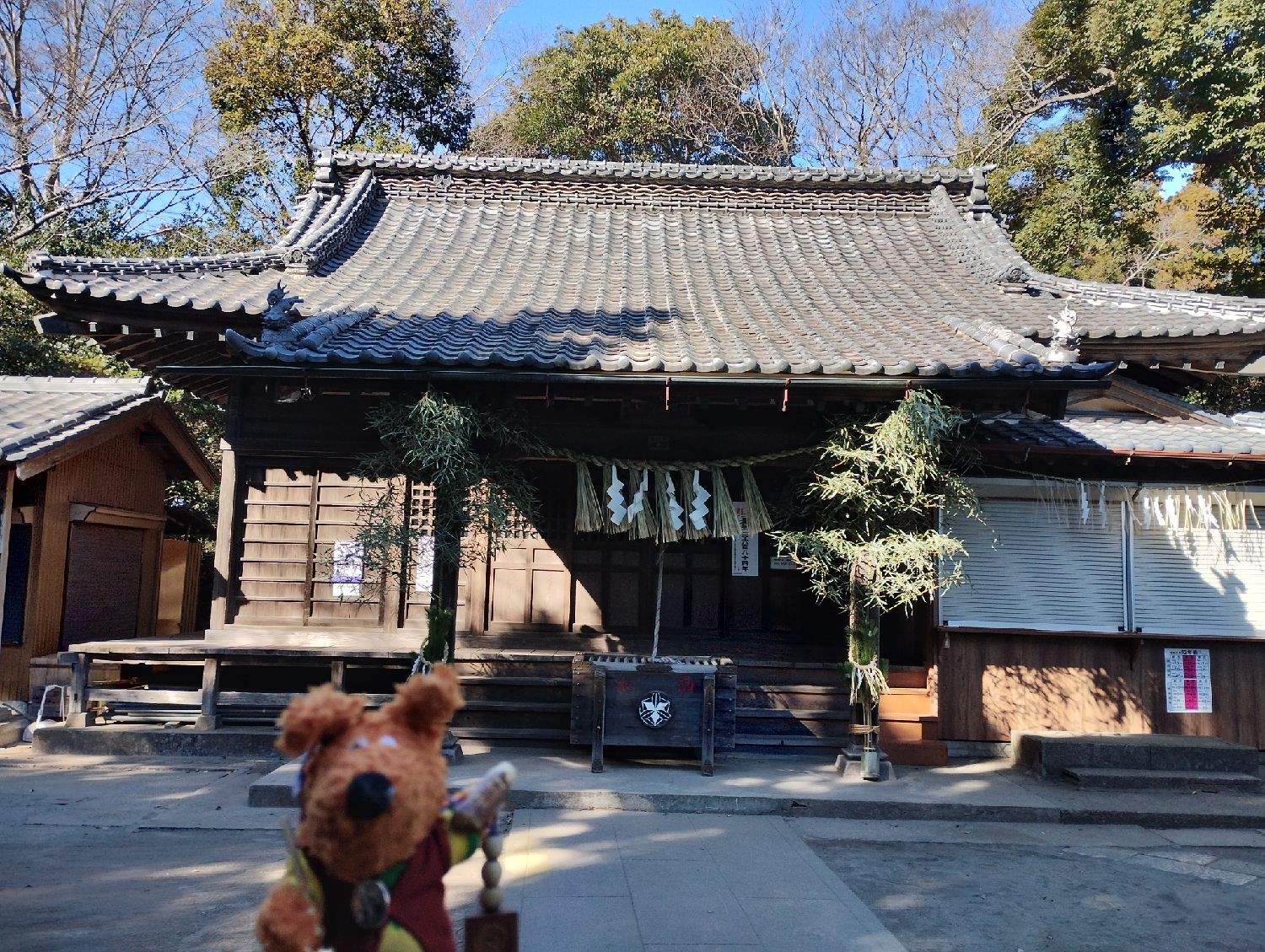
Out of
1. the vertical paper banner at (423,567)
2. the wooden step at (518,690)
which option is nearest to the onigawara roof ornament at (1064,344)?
the wooden step at (518,690)

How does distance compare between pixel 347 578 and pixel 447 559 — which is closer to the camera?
pixel 447 559

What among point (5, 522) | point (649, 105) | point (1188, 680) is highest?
point (649, 105)

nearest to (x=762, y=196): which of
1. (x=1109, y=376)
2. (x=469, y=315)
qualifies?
(x=469, y=315)

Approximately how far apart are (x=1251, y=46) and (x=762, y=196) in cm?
1022

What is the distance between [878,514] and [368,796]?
20.5ft

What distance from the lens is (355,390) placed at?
8.10 m

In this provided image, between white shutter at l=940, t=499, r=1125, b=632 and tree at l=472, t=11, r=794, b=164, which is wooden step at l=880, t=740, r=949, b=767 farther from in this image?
tree at l=472, t=11, r=794, b=164

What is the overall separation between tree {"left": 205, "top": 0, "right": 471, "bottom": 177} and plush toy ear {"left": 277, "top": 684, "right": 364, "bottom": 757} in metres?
19.2

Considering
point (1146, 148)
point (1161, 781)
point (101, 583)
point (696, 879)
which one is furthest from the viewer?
point (1146, 148)

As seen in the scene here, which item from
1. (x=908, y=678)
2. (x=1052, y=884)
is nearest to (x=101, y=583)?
(x=908, y=678)

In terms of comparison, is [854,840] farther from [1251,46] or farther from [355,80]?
[355,80]

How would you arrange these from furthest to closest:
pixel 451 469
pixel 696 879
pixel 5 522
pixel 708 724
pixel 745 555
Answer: pixel 5 522 → pixel 745 555 → pixel 708 724 → pixel 451 469 → pixel 696 879

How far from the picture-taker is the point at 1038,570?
9.38 metres

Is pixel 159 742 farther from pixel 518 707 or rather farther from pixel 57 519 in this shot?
pixel 57 519
